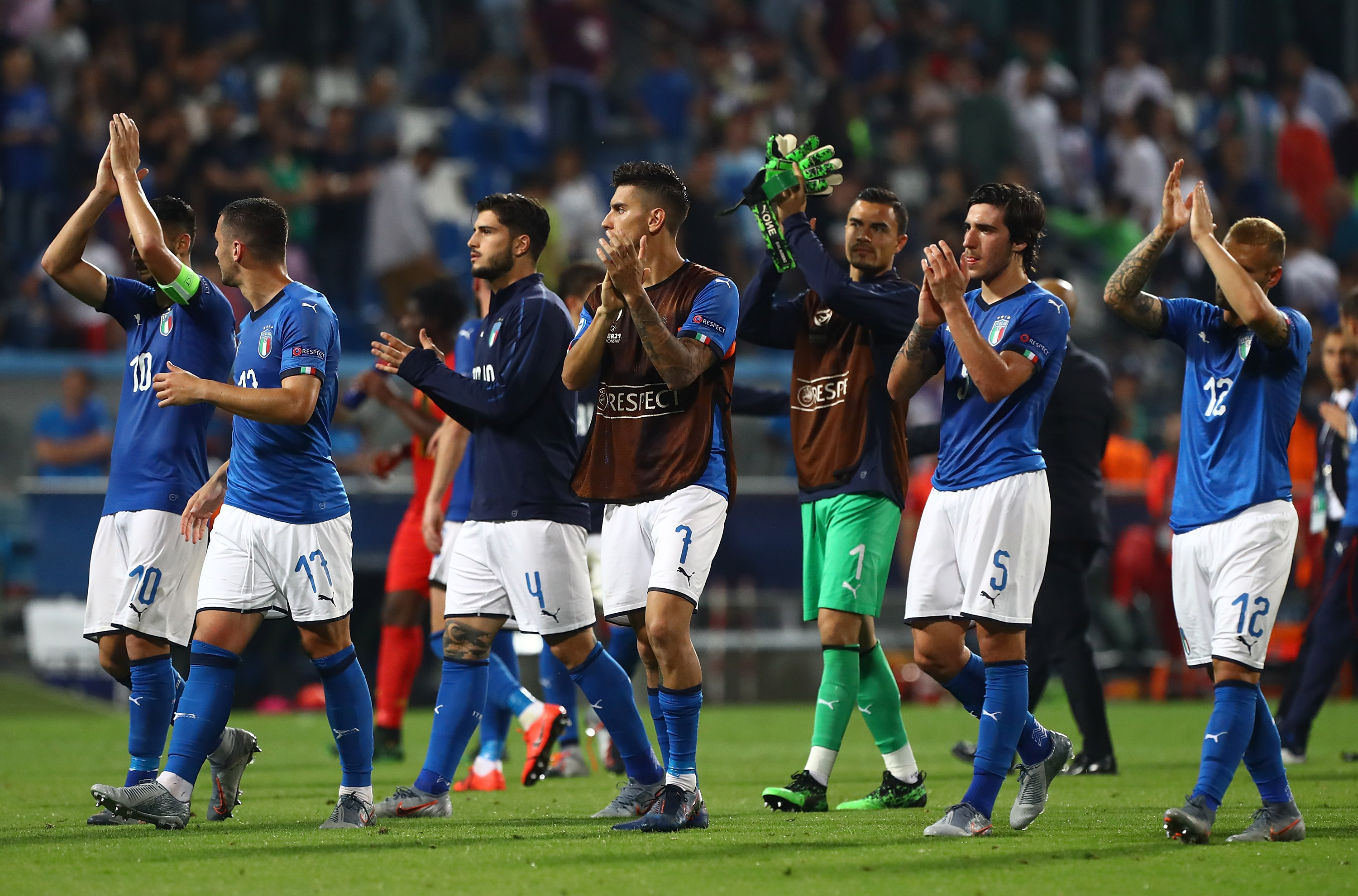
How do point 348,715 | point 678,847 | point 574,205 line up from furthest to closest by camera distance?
point 574,205
point 348,715
point 678,847

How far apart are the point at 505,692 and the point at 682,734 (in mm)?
2390

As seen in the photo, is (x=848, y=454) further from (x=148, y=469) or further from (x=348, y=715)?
(x=148, y=469)

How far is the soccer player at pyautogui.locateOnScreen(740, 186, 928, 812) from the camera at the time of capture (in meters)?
7.45

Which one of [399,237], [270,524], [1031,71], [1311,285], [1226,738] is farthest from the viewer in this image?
[1031,71]

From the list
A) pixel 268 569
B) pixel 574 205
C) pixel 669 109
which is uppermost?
pixel 669 109

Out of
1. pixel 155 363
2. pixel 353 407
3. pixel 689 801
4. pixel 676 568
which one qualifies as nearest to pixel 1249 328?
pixel 676 568

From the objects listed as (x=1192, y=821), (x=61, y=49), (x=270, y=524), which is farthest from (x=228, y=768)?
(x=61, y=49)

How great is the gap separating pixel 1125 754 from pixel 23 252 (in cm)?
1254

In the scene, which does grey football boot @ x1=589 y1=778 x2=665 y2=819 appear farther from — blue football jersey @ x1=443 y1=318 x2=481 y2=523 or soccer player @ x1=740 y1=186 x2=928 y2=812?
blue football jersey @ x1=443 y1=318 x2=481 y2=523

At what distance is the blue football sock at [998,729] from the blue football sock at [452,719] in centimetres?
203

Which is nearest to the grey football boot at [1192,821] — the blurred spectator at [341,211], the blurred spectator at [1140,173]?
the blurred spectator at [341,211]

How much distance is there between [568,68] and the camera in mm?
21344

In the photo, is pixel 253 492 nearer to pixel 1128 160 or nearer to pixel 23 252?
pixel 23 252

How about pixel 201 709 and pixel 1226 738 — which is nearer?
pixel 1226 738
